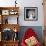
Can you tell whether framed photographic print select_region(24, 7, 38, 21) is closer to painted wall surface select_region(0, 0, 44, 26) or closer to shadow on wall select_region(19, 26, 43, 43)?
painted wall surface select_region(0, 0, 44, 26)

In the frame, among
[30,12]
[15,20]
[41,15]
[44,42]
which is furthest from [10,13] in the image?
[44,42]

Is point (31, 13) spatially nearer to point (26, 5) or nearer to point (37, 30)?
point (26, 5)

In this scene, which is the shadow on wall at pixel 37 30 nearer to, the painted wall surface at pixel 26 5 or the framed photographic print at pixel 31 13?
the painted wall surface at pixel 26 5

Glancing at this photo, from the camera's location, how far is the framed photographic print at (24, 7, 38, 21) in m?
6.08

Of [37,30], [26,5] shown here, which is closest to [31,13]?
[26,5]

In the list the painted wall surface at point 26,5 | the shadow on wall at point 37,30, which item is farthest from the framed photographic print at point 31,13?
the shadow on wall at point 37,30

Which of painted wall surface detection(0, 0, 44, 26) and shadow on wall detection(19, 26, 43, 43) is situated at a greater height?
painted wall surface detection(0, 0, 44, 26)

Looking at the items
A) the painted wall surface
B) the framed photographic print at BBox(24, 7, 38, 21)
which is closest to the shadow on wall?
the painted wall surface

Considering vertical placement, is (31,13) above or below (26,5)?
below

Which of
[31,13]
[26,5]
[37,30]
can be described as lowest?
[37,30]

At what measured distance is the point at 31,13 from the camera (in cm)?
611

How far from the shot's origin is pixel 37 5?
6121 millimetres

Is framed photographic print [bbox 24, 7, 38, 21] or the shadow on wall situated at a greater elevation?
framed photographic print [bbox 24, 7, 38, 21]

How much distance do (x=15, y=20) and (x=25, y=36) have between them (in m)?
0.77
